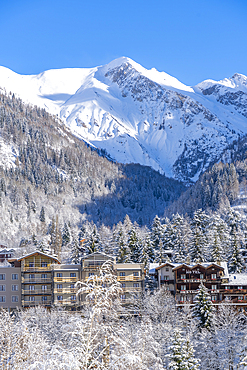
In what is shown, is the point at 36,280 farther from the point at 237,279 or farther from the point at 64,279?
the point at 237,279

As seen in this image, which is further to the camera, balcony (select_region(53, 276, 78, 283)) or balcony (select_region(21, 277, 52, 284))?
balcony (select_region(21, 277, 52, 284))

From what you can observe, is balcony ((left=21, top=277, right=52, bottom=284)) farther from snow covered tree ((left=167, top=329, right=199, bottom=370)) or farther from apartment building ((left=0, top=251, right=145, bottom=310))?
snow covered tree ((left=167, top=329, right=199, bottom=370))

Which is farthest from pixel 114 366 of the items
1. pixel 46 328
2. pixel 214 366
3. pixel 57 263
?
pixel 57 263

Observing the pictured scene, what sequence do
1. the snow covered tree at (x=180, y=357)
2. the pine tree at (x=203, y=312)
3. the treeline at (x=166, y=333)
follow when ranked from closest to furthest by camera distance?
the treeline at (x=166, y=333) < the snow covered tree at (x=180, y=357) < the pine tree at (x=203, y=312)

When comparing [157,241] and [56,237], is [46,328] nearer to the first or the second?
[157,241]

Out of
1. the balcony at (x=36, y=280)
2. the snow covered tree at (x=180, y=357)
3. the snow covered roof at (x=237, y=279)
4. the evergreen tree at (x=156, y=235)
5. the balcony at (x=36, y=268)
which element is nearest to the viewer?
the snow covered tree at (x=180, y=357)

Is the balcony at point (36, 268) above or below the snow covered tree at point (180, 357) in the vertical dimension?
above

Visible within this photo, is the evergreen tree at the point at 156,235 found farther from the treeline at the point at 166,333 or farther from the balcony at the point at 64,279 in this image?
the treeline at the point at 166,333

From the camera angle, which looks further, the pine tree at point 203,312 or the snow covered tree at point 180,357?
the pine tree at point 203,312

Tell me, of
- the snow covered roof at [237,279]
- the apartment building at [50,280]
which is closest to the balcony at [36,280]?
the apartment building at [50,280]

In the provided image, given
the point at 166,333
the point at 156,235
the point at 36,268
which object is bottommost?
the point at 166,333

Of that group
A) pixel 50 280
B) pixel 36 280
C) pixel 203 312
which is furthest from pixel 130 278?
pixel 203 312

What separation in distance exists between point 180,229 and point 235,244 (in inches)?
1093

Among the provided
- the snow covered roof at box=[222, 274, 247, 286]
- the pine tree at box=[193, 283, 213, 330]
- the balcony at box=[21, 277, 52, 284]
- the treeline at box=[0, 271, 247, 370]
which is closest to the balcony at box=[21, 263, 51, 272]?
the balcony at box=[21, 277, 52, 284]
